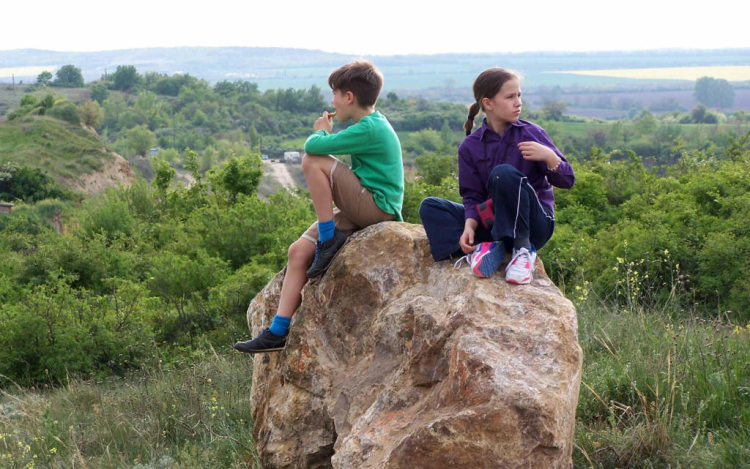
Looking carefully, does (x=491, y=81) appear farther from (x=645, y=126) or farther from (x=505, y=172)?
(x=645, y=126)

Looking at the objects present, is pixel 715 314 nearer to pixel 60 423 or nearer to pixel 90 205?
pixel 60 423

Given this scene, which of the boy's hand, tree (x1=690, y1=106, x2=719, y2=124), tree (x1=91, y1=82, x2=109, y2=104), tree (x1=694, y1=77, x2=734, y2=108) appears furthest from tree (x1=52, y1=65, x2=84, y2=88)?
the boy's hand

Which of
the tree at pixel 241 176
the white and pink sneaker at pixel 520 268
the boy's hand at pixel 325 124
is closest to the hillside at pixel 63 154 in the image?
the tree at pixel 241 176

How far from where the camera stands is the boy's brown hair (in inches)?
173

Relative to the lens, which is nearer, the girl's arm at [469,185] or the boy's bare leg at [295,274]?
the girl's arm at [469,185]

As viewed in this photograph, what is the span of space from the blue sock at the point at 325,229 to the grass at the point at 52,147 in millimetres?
51961

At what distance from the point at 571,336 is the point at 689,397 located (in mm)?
1344

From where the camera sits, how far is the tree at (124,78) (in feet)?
468

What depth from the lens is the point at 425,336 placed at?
11.7 feet

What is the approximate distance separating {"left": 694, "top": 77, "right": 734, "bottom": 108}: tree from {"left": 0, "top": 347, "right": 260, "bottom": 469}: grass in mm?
151487

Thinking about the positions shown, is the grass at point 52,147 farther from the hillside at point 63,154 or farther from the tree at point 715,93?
the tree at point 715,93

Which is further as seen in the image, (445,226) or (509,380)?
(445,226)

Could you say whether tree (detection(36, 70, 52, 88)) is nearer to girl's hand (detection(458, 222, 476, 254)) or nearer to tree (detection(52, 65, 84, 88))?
tree (detection(52, 65, 84, 88))

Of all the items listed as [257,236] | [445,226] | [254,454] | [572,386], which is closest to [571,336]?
[572,386]
